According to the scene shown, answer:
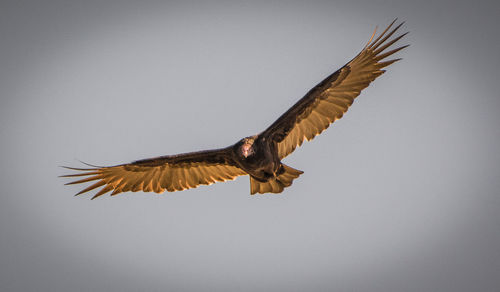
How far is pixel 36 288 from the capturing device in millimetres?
21094

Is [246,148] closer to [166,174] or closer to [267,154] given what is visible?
[267,154]

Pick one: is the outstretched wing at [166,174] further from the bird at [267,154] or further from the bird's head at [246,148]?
the bird's head at [246,148]

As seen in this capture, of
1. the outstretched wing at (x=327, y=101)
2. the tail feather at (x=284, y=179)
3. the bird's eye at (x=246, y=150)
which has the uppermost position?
the outstretched wing at (x=327, y=101)

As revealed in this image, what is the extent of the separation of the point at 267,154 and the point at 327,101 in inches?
61.1

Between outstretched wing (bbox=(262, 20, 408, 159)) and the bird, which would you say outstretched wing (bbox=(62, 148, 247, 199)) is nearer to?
the bird

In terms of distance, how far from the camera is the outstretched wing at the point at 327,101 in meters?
8.72

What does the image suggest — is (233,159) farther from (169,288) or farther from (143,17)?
(143,17)

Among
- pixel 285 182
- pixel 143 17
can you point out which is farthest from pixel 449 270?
pixel 143 17

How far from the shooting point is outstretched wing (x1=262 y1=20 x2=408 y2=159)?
8.72 meters

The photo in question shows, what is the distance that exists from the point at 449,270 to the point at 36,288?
16.7 meters

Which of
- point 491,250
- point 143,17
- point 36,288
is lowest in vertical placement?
point 36,288

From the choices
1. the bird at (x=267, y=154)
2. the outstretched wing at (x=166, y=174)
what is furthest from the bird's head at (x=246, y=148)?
the outstretched wing at (x=166, y=174)

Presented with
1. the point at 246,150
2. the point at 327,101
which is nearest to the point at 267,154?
the point at 246,150

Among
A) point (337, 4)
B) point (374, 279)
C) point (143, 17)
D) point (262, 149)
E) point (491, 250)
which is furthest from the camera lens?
point (143, 17)
